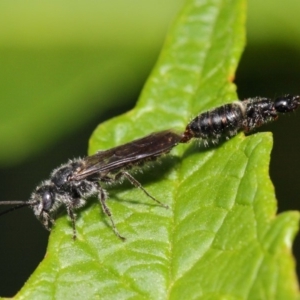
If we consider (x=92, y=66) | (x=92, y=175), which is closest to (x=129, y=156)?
(x=92, y=175)

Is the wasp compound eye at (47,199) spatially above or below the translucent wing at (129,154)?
below

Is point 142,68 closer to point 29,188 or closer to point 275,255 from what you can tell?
point 29,188

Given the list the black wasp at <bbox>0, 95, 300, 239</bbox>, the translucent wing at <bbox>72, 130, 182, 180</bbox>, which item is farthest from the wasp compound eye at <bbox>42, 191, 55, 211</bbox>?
the translucent wing at <bbox>72, 130, 182, 180</bbox>

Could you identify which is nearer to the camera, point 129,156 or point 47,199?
point 129,156

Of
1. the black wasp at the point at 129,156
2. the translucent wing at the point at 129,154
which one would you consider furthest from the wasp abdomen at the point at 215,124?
the translucent wing at the point at 129,154

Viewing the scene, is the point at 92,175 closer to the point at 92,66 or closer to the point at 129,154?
the point at 129,154

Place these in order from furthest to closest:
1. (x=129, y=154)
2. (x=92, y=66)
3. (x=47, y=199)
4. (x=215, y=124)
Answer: (x=92, y=66), (x=47, y=199), (x=129, y=154), (x=215, y=124)

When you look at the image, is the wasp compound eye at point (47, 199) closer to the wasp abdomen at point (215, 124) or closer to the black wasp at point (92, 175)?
the black wasp at point (92, 175)

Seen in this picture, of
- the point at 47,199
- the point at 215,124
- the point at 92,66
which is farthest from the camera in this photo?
the point at 92,66

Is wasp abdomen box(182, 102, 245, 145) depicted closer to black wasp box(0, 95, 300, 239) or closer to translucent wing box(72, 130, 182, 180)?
black wasp box(0, 95, 300, 239)
